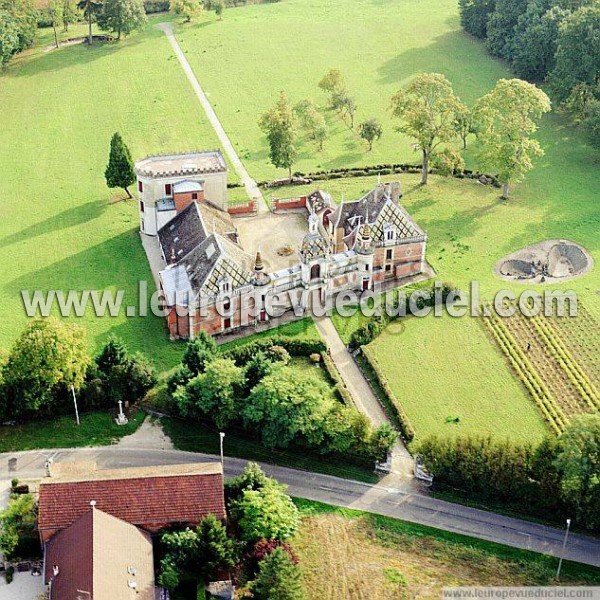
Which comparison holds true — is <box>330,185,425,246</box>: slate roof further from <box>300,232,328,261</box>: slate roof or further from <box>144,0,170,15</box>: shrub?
<box>144,0,170,15</box>: shrub

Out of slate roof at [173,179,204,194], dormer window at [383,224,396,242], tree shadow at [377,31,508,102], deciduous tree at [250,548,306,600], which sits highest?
tree shadow at [377,31,508,102]

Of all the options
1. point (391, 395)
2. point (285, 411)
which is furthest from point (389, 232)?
point (285, 411)

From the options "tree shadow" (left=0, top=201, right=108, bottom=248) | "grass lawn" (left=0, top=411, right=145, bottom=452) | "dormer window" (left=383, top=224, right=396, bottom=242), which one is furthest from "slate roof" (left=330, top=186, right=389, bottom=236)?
"grass lawn" (left=0, top=411, right=145, bottom=452)

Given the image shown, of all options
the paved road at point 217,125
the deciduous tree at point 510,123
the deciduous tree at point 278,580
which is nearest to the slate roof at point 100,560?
the deciduous tree at point 278,580

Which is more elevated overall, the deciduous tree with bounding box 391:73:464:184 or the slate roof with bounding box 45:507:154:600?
the deciduous tree with bounding box 391:73:464:184

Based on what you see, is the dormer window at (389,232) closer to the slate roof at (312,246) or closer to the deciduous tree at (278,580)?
the slate roof at (312,246)

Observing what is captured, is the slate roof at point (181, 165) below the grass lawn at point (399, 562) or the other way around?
the other way around
